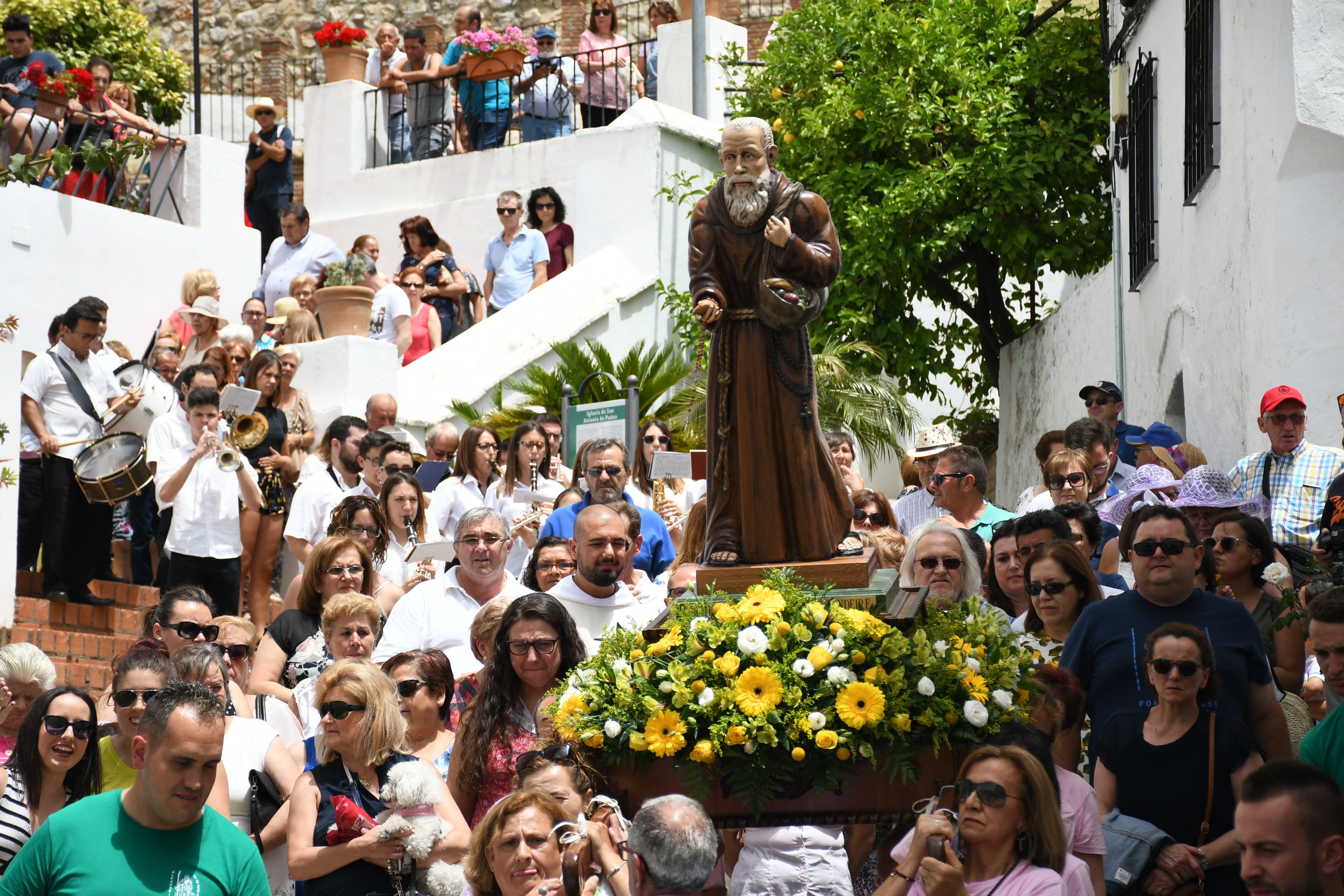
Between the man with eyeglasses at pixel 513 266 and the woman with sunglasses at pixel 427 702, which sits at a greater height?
the man with eyeglasses at pixel 513 266

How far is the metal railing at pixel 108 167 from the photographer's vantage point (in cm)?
1670

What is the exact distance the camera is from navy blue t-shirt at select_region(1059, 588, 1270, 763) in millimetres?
6637

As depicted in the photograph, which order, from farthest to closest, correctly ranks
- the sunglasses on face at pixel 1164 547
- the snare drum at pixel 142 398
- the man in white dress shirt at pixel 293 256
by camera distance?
the man in white dress shirt at pixel 293 256
the snare drum at pixel 142 398
the sunglasses on face at pixel 1164 547

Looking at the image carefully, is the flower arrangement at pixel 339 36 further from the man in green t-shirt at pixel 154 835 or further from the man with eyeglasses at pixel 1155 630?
the man in green t-shirt at pixel 154 835

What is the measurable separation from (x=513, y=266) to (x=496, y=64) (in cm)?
428

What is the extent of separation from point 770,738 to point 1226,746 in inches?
67.7

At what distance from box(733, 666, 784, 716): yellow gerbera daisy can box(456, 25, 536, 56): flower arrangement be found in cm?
1727

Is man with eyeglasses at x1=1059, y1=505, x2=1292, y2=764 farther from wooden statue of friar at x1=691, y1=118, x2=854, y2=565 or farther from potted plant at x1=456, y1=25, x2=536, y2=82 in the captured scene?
potted plant at x1=456, y1=25, x2=536, y2=82

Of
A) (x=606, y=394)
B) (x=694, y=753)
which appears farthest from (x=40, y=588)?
(x=694, y=753)

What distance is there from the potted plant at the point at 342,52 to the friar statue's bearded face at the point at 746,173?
17.9 metres

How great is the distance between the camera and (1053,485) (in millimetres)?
9805

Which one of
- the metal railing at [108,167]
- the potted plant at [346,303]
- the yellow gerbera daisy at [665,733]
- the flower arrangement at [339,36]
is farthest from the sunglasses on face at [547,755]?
the flower arrangement at [339,36]

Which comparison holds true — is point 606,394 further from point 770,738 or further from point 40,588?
point 770,738

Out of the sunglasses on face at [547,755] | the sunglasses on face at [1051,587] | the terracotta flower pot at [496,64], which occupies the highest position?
the terracotta flower pot at [496,64]
